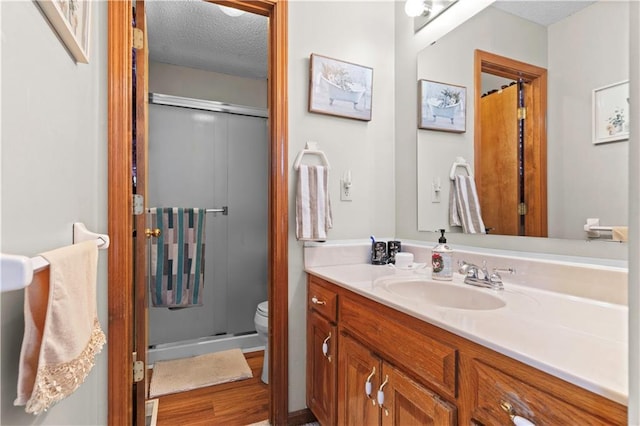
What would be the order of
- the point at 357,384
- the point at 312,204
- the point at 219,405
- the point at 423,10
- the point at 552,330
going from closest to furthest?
1. the point at 552,330
2. the point at 357,384
3. the point at 312,204
4. the point at 423,10
5. the point at 219,405

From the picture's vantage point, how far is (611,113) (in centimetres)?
102

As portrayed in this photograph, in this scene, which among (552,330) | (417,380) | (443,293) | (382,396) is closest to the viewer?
(552,330)

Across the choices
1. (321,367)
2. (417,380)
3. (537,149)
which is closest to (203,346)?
(321,367)

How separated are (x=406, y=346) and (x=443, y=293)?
1.44 feet

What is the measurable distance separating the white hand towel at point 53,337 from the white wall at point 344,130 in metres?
1.11

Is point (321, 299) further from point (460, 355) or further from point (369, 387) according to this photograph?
point (460, 355)

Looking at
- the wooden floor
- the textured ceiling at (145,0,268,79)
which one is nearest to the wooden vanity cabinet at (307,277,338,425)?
the wooden floor

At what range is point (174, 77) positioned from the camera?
2.88m

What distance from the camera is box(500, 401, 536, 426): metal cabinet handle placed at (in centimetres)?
63

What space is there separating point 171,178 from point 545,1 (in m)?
2.53

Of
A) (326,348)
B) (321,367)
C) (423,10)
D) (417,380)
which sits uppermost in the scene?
(423,10)

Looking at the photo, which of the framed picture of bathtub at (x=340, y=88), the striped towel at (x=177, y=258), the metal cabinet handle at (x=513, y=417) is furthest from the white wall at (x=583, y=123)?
the striped towel at (x=177, y=258)

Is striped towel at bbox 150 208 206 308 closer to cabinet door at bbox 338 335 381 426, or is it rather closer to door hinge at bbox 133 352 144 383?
door hinge at bbox 133 352 144 383

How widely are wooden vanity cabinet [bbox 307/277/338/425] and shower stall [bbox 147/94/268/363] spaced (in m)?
1.21
